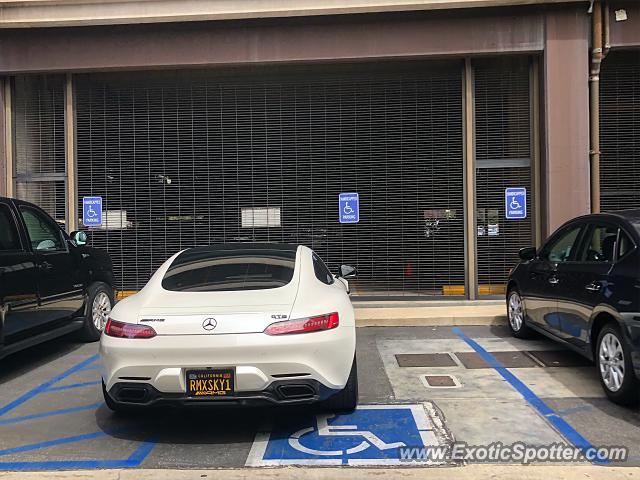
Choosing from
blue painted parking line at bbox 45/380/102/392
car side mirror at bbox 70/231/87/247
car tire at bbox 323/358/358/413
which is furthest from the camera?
car side mirror at bbox 70/231/87/247

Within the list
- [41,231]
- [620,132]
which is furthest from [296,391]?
[620,132]

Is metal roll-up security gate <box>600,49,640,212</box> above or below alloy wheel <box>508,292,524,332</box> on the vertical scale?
above

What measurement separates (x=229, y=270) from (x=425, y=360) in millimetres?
2934

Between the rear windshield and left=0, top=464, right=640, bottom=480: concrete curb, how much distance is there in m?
1.45

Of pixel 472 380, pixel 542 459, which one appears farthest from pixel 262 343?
pixel 472 380

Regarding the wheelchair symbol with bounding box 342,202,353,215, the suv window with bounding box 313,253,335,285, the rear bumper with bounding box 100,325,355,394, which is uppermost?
the wheelchair symbol with bounding box 342,202,353,215

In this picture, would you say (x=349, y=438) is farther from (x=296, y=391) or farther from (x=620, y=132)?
(x=620, y=132)

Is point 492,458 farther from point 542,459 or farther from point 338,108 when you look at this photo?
point 338,108

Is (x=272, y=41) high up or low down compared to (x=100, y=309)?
up

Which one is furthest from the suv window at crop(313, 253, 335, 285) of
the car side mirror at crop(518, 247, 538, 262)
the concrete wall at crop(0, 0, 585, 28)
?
the concrete wall at crop(0, 0, 585, 28)

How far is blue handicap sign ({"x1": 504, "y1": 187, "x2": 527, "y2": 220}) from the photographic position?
11.0 meters

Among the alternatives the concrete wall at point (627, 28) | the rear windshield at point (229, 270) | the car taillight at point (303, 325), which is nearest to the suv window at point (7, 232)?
the rear windshield at point (229, 270)

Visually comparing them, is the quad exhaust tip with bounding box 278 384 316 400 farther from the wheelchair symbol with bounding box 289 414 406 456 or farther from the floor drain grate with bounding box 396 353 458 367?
the floor drain grate with bounding box 396 353 458 367

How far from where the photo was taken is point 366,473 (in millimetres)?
3750
